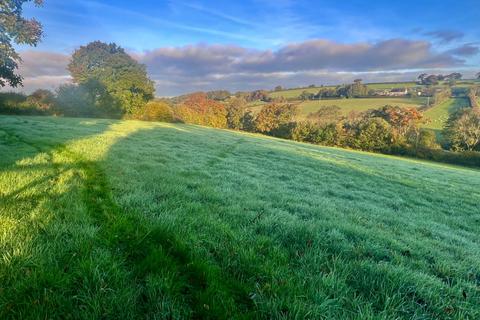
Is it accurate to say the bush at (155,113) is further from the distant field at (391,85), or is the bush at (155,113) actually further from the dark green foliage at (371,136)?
the distant field at (391,85)

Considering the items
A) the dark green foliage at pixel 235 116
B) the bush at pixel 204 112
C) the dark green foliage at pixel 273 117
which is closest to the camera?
the bush at pixel 204 112

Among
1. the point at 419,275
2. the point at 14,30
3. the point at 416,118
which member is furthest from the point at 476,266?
the point at 416,118

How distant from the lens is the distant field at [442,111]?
89000 mm

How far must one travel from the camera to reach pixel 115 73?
7388 centimetres

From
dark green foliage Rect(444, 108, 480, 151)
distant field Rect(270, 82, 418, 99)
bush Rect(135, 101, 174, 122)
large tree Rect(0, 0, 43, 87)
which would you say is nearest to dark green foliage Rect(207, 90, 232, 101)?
distant field Rect(270, 82, 418, 99)

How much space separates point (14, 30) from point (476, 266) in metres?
26.8

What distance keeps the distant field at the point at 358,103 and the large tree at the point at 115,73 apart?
57.0 m

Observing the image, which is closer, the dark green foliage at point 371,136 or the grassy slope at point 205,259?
the grassy slope at point 205,259

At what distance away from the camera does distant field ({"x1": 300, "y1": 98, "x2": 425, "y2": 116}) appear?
10456 centimetres

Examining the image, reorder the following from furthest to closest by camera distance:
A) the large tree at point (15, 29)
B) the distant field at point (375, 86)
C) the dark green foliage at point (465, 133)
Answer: the distant field at point (375, 86)
the dark green foliage at point (465, 133)
the large tree at point (15, 29)

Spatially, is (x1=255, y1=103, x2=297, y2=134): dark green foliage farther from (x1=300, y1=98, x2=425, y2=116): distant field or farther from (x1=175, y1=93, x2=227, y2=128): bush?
(x1=175, y1=93, x2=227, y2=128): bush

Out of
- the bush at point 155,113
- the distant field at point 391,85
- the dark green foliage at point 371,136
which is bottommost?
the dark green foliage at point 371,136

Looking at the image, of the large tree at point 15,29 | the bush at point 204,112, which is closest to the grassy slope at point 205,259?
the large tree at point 15,29

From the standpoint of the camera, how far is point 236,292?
3.11 metres
